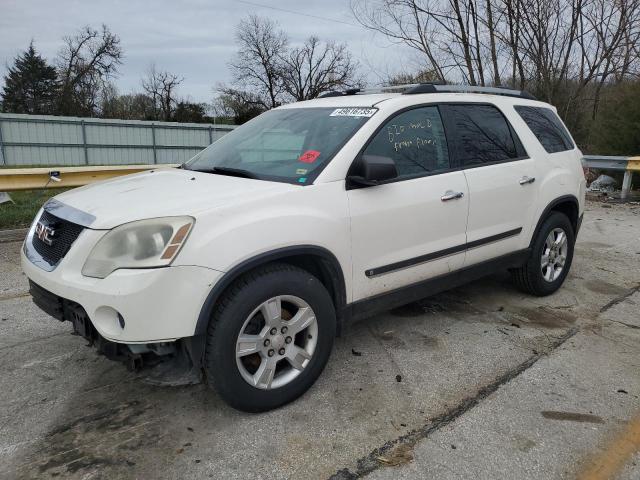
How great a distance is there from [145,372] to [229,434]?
548 mm

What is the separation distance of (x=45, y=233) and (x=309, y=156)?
5.18 ft

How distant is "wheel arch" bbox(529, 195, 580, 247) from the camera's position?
4.46 m

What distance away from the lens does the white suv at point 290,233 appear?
2.47 meters

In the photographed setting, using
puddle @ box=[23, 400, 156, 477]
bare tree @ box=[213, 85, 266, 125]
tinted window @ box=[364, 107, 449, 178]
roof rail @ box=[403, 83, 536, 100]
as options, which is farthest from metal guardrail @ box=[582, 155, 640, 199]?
bare tree @ box=[213, 85, 266, 125]

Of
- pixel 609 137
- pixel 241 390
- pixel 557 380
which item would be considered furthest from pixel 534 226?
pixel 609 137

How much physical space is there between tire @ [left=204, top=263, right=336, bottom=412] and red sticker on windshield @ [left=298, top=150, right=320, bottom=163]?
73 cm

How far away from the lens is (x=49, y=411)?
2855 mm

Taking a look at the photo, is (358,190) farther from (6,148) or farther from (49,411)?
(6,148)

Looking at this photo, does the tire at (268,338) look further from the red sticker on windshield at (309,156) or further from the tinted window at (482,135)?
the tinted window at (482,135)

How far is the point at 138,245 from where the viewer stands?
2471 mm

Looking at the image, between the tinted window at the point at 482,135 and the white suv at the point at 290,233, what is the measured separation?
1 centimetres

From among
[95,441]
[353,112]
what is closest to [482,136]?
[353,112]

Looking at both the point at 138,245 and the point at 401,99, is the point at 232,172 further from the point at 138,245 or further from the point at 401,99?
the point at 401,99

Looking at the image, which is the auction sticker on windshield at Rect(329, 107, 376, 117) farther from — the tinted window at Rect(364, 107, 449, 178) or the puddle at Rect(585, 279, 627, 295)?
the puddle at Rect(585, 279, 627, 295)
